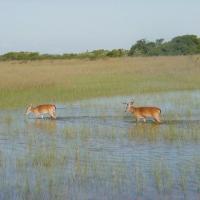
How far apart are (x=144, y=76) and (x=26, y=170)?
25.1m

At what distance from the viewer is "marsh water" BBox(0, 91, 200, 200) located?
9.77 metres

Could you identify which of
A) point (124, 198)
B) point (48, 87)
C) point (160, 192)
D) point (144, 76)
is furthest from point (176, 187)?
point (144, 76)

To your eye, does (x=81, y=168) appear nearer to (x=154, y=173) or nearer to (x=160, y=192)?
(x=154, y=173)

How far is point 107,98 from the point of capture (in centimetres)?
2641

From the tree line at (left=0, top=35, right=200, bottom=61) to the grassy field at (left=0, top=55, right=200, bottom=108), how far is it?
2173cm

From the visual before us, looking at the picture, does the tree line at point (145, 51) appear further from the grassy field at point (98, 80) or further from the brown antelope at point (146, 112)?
the brown antelope at point (146, 112)

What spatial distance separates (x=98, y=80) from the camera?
1299 inches

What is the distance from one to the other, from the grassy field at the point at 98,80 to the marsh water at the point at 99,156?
5132 millimetres

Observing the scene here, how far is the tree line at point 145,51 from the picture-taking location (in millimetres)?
66562

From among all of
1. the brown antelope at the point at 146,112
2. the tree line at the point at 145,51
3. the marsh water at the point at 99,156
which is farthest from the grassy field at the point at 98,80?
the tree line at the point at 145,51

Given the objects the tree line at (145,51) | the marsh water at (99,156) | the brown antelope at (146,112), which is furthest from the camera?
the tree line at (145,51)

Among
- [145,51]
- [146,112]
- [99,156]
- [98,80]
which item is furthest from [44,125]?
[145,51]

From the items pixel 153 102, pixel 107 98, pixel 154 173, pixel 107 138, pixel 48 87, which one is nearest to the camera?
pixel 154 173

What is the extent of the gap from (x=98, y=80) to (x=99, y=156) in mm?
20445
